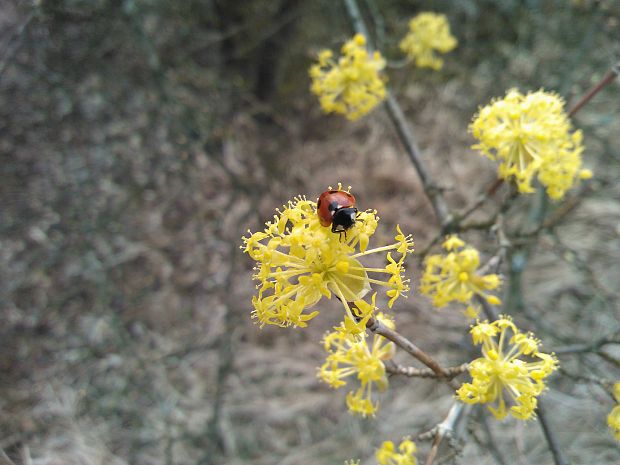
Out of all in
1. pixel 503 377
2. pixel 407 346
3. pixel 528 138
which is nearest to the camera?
pixel 407 346

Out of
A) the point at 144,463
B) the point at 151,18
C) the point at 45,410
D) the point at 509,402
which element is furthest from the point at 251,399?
the point at 151,18

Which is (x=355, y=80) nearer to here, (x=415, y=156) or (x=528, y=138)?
(x=415, y=156)

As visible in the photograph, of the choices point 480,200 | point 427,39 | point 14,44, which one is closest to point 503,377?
point 480,200

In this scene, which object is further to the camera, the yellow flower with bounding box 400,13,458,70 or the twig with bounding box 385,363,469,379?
the yellow flower with bounding box 400,13,458,70

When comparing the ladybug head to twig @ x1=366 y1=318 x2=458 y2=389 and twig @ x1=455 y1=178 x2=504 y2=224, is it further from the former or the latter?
twig @ x1=455 y1=178 x2=504 y2=224

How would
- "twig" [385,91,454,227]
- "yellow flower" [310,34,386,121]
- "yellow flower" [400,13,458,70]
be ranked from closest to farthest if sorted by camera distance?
1. "twig" [385,91,454,227]
2. "yellow flower" [310,34,386,121]
3. "yellow flower" [400,13,458,70]

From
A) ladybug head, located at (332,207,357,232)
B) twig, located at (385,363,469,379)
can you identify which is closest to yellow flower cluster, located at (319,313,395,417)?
twig, located at (385,363,469,379)

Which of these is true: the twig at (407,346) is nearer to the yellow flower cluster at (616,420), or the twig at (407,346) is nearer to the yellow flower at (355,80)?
the yellow flower cluster at (616,420)
